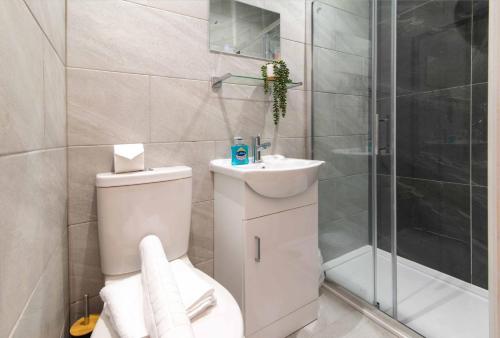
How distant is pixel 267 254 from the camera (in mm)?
1270

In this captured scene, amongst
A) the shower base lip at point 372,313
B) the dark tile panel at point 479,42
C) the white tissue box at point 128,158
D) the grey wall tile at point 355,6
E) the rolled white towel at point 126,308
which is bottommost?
the shower base lip at point 372,313

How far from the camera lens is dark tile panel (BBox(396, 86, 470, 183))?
1574mm

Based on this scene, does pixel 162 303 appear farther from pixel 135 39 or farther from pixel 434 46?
pixel 434 46

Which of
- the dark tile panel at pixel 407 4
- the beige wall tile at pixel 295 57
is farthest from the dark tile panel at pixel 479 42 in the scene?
the beige wall tile at pixel 295 57

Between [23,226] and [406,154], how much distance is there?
188cm

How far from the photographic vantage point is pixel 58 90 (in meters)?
0.99

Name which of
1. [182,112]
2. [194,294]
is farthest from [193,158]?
[194,294]

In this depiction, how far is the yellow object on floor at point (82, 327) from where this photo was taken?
1.08 m

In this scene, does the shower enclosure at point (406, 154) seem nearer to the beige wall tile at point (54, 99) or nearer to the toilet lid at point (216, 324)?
the toilet lid at point (216, 324)

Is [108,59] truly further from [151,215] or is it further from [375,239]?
[375,239]

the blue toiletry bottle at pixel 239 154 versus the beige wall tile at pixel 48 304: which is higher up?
→ the blue toiletry bottle at pixel 239 154

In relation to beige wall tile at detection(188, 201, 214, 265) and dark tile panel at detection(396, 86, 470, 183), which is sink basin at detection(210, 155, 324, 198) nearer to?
beige wall tile at detection(188, 201, 214, 265)

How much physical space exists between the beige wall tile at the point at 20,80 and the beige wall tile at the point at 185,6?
754 mm

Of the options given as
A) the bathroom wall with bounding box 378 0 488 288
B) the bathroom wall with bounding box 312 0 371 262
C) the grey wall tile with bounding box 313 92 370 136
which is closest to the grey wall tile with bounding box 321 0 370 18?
the bathroom wall with bounding box 312 0 371 262
